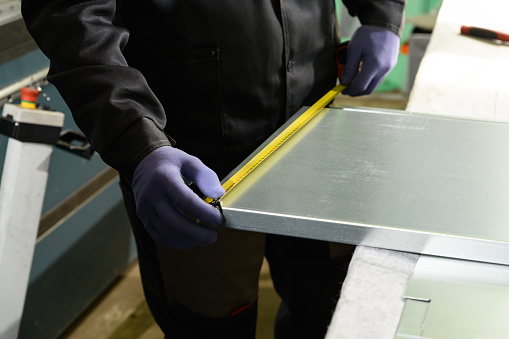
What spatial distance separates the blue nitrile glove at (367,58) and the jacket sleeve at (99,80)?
562 millimetres

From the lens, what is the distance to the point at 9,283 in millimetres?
1457

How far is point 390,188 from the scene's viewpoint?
914mm

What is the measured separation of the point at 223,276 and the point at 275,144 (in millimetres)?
409

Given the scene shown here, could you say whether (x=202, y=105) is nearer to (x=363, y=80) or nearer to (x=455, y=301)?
(x=363, y=80)

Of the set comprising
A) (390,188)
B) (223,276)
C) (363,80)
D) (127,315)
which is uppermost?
(390,188)

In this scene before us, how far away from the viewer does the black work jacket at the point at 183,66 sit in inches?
39.8

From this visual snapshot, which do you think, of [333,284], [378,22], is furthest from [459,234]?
[378,22]

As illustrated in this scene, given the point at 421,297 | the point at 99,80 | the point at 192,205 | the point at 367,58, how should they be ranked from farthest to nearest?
the point at 367,58
the point at 99,80
the point at 192,205
the point at 421,297

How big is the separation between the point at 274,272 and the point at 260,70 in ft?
1.91

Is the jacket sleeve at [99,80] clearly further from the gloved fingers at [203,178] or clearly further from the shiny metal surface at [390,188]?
the shiny metal surface at [390,188]

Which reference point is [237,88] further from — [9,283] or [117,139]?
[9,283]

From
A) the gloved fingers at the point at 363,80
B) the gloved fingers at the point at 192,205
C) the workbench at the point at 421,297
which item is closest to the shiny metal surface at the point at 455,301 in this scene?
the workbench at the point at 421,297

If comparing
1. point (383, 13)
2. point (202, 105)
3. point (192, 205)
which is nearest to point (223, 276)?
point (202, 105)

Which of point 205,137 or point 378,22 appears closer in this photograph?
point 205,137
